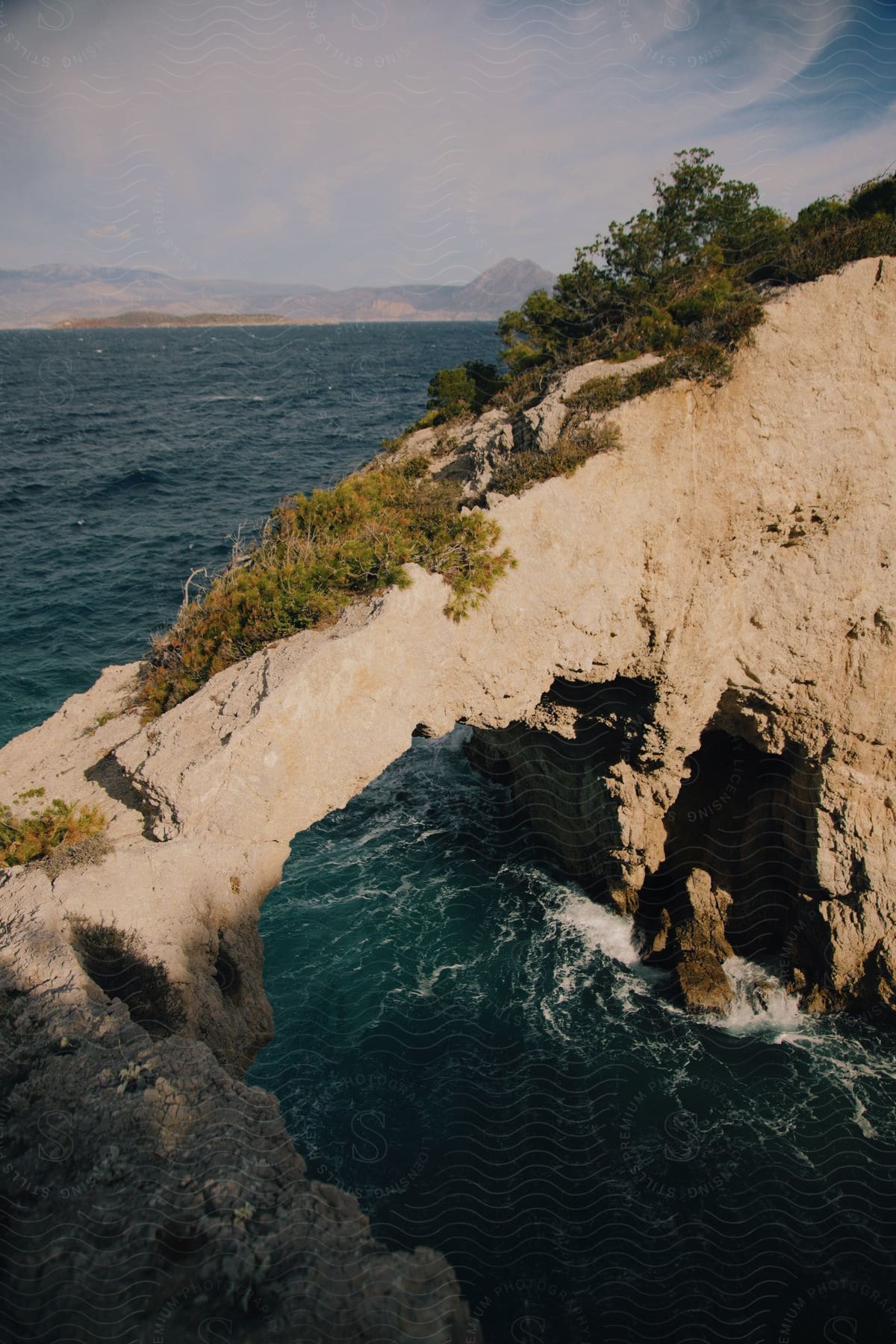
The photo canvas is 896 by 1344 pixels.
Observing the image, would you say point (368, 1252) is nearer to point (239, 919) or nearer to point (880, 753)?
point (239, 919)

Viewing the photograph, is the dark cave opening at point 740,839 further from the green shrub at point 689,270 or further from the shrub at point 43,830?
the shrub at point 43,830

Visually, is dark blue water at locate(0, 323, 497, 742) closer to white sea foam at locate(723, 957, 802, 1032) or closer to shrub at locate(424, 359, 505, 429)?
shrub at locate(424, 359, 505, 429)

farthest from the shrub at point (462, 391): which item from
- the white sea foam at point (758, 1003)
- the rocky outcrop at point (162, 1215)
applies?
the rocky outcrop at point (162, 1215)

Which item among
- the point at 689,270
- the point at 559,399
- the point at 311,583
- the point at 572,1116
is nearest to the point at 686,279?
the point at 689,270

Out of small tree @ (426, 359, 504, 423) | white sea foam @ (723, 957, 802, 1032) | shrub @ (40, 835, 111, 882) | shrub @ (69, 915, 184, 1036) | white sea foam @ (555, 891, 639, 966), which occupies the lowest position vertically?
white sea foam @ (723, 957, 802, 1032)

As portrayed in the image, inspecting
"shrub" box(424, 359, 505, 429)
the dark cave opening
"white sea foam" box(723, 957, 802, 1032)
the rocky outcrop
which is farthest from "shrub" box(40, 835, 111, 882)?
"shrub" box(424, 359, 505, 429)

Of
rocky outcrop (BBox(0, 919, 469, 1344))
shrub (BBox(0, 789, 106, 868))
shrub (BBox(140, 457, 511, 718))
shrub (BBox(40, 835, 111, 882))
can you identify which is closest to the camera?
rocky outcrop (BBox(0, 919, 469, 1344))

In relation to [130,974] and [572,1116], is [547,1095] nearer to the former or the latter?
→ [572,1116]
